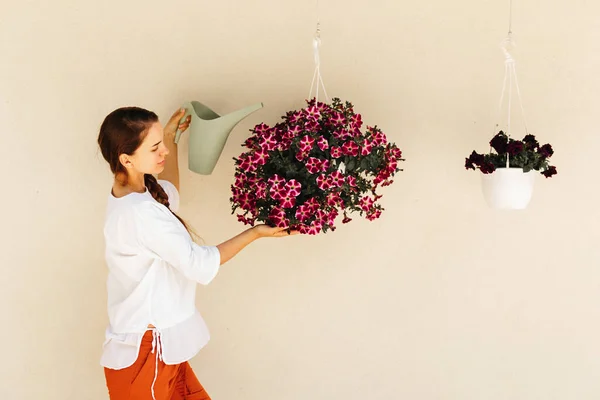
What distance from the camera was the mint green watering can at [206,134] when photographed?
1.82 m

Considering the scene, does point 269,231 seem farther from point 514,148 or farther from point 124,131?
point 514,148

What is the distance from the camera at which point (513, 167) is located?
5.97 feet

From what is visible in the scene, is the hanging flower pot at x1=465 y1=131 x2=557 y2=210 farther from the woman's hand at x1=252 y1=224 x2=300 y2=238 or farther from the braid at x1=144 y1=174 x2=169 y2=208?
the braid at x1=144 y1=174 x2=169 y2=208

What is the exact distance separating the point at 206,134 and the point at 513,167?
96 cm

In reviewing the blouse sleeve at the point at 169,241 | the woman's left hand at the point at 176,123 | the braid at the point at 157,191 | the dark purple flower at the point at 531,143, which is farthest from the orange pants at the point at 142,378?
the dark purple flower at the point at 531,143

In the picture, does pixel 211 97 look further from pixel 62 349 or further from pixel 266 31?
pixel 62 349

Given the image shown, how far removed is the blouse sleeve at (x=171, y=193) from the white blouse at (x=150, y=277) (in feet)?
0.74

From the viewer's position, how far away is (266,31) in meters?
2.04

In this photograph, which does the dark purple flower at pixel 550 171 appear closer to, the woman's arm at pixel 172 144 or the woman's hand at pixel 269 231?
the woman's hand at pixel 269 231

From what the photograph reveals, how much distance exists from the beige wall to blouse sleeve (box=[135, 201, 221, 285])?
0.47 m

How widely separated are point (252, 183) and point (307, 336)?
2.36 feet

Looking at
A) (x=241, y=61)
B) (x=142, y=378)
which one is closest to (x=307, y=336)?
(x=142, y=378)

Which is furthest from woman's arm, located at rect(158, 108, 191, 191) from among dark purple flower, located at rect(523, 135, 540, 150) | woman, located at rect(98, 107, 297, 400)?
dark purple flower, located at rect(523, 135, 540, 150)

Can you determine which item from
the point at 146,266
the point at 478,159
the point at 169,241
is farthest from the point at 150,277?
the point at 478,159
